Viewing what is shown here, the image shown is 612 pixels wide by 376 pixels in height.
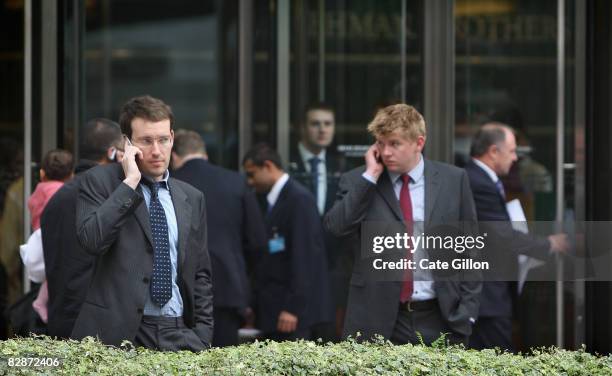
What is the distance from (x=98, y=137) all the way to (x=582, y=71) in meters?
4.22

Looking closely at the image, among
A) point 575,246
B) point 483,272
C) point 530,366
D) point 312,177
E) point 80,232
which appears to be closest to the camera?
point 530,366

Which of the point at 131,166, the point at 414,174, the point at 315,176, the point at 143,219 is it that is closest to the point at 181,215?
the point at 143,219

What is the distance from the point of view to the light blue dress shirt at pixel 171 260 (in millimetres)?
5680

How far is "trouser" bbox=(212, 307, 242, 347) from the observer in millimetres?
8820

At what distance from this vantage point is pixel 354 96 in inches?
403

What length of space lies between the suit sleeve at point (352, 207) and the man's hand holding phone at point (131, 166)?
1275 millimetres

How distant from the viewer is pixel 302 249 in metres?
9.05

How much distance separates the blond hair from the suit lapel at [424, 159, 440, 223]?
0.21 metres

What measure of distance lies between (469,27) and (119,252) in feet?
Answer: 16.8

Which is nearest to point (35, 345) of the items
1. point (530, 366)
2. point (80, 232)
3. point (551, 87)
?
point (80, 232)

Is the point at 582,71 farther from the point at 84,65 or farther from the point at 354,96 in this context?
the point at 84,65

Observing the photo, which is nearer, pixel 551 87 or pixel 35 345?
pixel 35 345

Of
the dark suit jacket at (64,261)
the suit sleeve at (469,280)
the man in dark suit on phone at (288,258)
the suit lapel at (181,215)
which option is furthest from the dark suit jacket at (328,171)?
the suit lapel at (181,215)

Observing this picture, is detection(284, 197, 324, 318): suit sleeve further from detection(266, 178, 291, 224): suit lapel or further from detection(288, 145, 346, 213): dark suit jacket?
detection(288, 145, 346, 213): dark suit jacket
